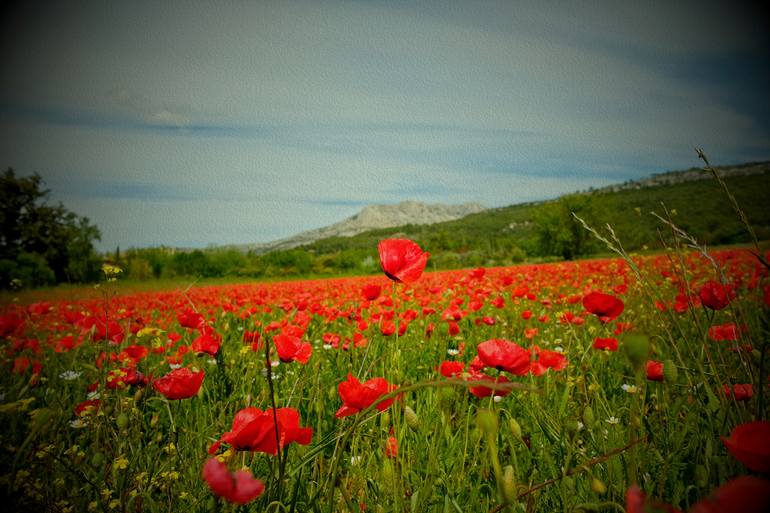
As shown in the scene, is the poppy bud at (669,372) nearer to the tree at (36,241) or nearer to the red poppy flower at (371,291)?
the red poppy flower at (371,291)

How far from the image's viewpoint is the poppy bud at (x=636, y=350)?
0.62 meters

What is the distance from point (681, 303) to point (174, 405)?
10.4 ft

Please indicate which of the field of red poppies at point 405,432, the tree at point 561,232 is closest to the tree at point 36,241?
the field of red poppies at point 405,432

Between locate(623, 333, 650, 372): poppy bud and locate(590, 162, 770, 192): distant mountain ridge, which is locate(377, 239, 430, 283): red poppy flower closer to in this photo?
locate(623, 333, 650, 372): poppy bud

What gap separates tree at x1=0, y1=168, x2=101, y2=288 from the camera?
26.9ft

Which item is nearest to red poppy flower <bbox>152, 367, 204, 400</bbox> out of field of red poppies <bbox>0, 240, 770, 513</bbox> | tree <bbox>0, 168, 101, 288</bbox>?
field of red poppies <bbox>0, 240, 770, 513</bbox>

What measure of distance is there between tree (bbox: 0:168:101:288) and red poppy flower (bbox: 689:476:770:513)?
6.83 m

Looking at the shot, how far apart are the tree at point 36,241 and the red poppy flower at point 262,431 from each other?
604 centimetres

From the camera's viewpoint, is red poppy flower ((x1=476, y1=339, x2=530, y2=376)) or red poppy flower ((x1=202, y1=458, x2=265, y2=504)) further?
red poppy flower ((x1=476, y1=339, x2=530, y2=376))

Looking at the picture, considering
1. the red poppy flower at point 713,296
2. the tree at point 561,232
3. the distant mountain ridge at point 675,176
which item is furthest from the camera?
the distant mountain ridge at point 675,176

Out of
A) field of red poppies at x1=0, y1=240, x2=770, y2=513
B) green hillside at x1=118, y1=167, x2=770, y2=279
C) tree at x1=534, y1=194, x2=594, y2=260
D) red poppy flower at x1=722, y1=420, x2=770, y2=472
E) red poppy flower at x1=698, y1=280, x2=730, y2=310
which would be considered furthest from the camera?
tree at x1=534, y1=194, x2=594, y2=260

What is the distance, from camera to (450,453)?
1.40 metres

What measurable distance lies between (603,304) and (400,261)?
79 centimetres

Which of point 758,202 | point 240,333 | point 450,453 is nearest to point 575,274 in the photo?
point 240,333
